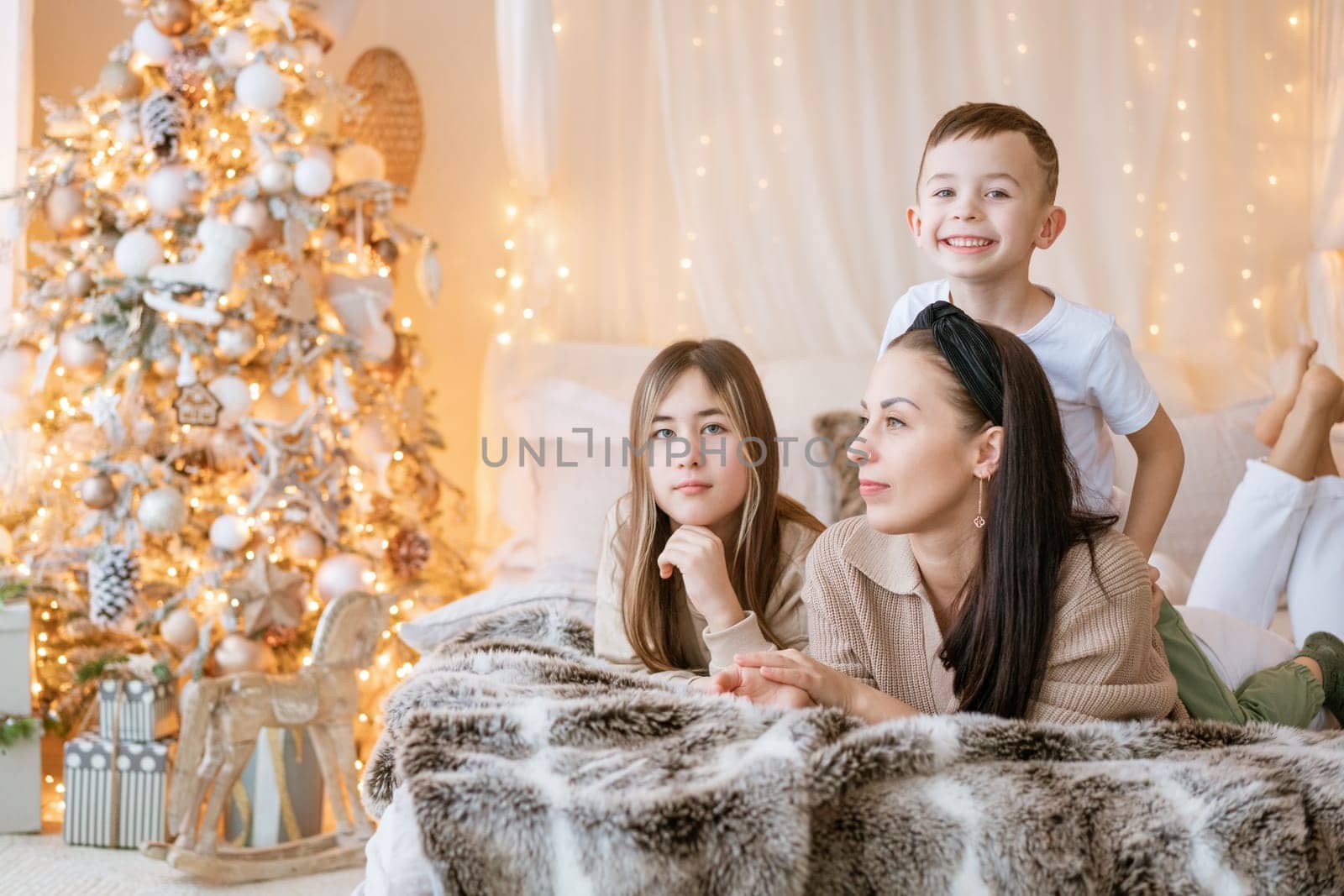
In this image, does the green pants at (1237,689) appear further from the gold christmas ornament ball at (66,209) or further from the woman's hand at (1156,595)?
the gold christmas ornament ball at (66,209)

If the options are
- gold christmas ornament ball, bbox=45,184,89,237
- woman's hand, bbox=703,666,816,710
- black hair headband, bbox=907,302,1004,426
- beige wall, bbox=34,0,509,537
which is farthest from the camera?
beige wall, bbox=34,0,509,537

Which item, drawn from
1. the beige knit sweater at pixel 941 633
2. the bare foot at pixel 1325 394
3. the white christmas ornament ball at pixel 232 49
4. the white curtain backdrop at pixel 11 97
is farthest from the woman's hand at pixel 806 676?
the white curtain backdrop at pixel 11 97

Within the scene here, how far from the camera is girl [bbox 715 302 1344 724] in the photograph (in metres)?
1.14

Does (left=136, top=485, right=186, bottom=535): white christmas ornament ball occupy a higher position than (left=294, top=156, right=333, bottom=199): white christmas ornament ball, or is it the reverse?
(left=294, top=156, right=333, bottom=199): white christmas ornament ball

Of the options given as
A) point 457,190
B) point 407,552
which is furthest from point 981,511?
point 457,190

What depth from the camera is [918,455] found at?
1.20 m

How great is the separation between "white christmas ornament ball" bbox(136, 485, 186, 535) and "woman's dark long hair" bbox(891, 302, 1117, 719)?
166 cm

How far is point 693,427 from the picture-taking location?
1513 millimetres

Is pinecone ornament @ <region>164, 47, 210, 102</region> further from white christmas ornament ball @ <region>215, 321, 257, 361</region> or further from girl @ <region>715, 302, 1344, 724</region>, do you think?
girl @ <region>715, 302, 1344, 724</region>

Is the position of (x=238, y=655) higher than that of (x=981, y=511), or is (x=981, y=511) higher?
(x=981, y=511)

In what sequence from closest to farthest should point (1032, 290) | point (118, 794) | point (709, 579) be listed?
point (709, 579)
point (1032, 290)
point (118, 794)

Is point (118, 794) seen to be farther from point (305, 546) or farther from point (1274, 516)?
point (1274, 516)

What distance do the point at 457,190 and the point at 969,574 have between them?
8.25 ft

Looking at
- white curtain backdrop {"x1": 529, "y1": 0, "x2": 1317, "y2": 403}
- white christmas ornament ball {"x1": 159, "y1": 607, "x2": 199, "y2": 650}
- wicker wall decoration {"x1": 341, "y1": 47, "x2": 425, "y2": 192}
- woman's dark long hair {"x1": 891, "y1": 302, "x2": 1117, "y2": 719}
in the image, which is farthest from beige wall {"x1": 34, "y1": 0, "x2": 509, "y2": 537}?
woman's dark long hair {"x1": 891, "y1": 302, "x2": 1117, "y2": 719}
